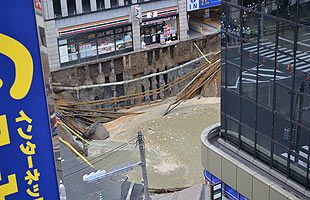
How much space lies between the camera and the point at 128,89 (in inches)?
1724

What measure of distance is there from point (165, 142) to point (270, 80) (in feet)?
59.5

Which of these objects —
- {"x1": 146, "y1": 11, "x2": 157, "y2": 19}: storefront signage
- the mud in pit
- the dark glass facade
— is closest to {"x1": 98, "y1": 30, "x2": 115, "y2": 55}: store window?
{"x1": 146, "y1": 11, "x2": 157, "y2": 19}: storefront signage

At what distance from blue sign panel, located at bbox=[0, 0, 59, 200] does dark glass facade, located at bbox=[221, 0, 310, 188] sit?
1171 cm

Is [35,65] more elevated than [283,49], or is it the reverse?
[35,65]

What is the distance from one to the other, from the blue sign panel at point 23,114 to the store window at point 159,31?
38250 mm

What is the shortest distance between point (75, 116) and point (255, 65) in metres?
23.4

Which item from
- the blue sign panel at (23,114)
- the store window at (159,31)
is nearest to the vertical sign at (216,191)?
the blue sign panel at (23,114)

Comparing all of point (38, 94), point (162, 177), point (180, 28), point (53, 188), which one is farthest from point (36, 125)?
point (180, 28)

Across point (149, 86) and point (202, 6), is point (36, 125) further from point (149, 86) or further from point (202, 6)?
point (202, 6)

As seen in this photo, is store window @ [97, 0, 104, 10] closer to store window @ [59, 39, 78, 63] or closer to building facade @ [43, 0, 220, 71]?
building facade @ [43, 0, 220, 71]

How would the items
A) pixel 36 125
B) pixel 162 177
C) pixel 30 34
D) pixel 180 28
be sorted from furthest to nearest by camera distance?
1. pixel 180 28
2. pixel 162 177
3. pixel 36 125
4. pixel 30 34

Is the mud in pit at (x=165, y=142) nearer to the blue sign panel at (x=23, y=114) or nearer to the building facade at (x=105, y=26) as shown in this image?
the building facade at (x=105, y=26)

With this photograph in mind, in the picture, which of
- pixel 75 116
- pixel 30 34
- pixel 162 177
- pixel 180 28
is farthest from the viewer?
pixel 180 28

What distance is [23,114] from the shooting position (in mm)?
7305
